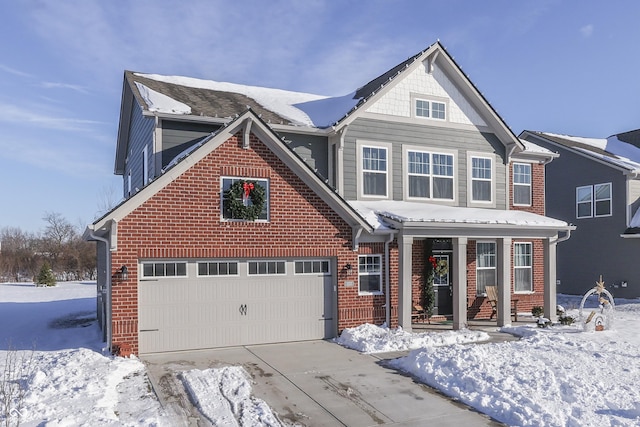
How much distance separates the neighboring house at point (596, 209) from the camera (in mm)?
21641

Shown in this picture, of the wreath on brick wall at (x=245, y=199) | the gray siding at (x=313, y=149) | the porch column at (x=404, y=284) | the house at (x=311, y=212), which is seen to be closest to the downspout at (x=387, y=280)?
the house at (x=311, y=212)

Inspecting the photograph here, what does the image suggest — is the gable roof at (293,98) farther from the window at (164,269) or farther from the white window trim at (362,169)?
the window at (164,269)

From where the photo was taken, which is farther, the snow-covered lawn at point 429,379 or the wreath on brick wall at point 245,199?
the wreath on brick wall at point 245,199

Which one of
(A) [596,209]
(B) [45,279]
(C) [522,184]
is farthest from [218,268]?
(B) [45,279]

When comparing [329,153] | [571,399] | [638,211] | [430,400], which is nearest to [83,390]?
[430,400]

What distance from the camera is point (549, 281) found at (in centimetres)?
1505

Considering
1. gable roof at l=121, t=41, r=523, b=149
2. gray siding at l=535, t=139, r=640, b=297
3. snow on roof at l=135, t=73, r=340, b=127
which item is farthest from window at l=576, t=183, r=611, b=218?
snow on roof at l=135, t=73, r=340, b=127

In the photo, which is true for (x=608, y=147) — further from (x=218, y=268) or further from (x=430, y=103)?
(x=218, y=268)

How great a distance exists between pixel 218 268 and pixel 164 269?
4.00ft

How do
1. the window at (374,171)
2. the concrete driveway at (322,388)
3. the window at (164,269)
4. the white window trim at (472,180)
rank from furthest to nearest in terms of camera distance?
the white window trim at (472,180), the window at (374,171), the window at (164,269), the concrete driveway at (322,388)

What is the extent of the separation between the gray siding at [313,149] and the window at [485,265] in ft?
18.6

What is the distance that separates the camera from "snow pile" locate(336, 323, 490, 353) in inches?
457

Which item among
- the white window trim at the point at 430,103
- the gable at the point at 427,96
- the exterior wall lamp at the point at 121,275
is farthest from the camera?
the white window trim at the point at 430,103

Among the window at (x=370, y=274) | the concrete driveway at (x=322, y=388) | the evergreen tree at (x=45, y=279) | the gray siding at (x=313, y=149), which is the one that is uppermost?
the gray siding at (x=313, y=149)
